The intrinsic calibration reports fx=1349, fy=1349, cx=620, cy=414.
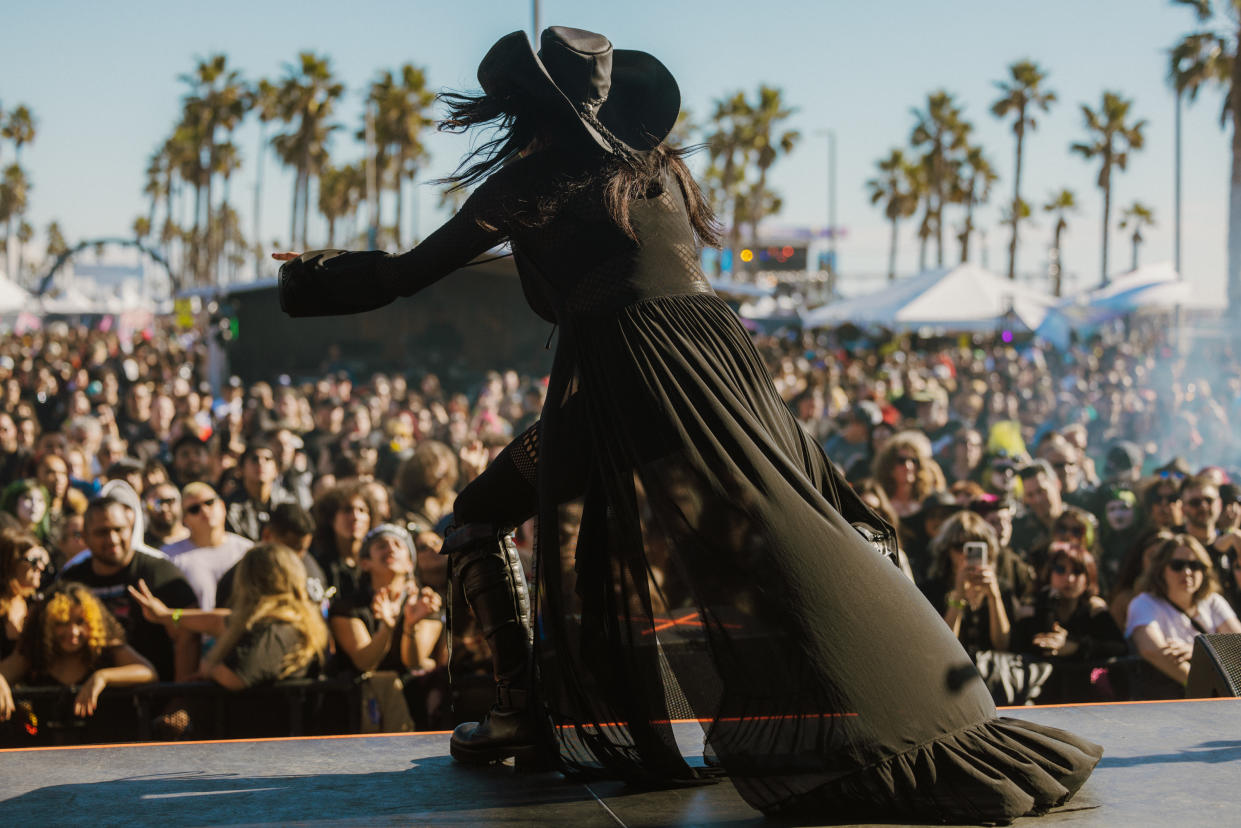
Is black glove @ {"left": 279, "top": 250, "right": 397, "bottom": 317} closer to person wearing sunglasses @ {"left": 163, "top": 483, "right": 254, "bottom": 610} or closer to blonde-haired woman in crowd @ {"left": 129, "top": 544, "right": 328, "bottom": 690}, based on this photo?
blonde-haired woman in crowd @ {"left": 129, "top": 544, "right": 328, "bottom": 690}

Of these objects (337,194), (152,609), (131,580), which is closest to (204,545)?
(131,580)

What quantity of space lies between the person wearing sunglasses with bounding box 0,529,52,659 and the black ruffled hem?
3979 mm

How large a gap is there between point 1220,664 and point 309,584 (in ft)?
12.2

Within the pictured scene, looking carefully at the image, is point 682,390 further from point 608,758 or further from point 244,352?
point 244,352

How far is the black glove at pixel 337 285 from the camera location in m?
2.94

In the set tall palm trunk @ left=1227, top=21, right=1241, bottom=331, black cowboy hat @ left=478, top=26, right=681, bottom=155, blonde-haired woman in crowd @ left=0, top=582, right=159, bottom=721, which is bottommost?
blonde-haired woman in crowd @ left=0, top=582, right=159, bottom=721

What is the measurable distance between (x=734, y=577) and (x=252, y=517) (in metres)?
5.83

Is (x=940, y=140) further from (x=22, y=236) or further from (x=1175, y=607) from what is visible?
(x=22, y=236)

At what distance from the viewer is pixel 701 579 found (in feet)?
9.08

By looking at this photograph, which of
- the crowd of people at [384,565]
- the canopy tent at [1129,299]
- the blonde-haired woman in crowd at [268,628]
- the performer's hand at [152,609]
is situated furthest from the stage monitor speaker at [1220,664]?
the canopy tent at [1129,299]

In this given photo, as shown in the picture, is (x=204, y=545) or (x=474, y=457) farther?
(x=474, y=457)

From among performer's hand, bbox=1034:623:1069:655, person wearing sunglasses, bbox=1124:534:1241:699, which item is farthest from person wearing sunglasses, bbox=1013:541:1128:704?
person wearing sunglasses, bbox=1124:534:1241:699

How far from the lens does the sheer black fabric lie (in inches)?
106

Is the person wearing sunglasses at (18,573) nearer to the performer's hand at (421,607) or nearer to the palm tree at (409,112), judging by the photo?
the performer's hand at (421,607)
